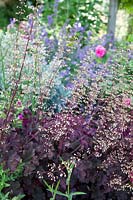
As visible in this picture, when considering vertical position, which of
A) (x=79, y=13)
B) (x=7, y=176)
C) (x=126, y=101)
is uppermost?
(x=79, y=13)

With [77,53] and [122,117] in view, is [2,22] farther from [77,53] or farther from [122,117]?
[122,117]

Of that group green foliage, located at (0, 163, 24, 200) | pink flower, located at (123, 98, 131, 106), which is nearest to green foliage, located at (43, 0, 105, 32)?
pink flower, located at (123, 98, 131, 106)

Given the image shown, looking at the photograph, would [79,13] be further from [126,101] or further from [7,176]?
[7,176]

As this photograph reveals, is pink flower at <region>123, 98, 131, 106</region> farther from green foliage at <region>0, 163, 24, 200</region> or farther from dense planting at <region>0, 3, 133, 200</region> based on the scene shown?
green foliage at <region>0, 163, 24, 200</region>

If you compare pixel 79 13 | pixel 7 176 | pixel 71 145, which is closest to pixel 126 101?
pixel 71 145

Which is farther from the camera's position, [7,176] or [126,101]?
[126,101]

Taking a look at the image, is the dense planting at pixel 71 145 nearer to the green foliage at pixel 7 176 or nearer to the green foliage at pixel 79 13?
the green foliage at pixel 7 176

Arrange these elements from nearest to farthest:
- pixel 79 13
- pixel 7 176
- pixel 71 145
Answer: pixel 7 176 → pixel 71 145 → pixel 79 13

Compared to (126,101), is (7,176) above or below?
below

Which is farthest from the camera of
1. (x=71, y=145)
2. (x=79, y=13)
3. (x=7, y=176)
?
(x=79, y=13)

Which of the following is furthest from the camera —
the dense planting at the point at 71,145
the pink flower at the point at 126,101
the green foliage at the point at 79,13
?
the green foliage at the point at 79,13

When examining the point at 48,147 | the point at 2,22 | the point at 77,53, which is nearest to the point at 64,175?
the point at 48,147

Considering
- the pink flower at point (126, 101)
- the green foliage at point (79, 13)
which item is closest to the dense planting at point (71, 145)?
the pink flower at point (126, 101)

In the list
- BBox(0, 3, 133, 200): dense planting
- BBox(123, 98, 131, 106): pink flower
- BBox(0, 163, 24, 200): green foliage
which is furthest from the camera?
BBox(123, 98, 131, 106): pink flower
